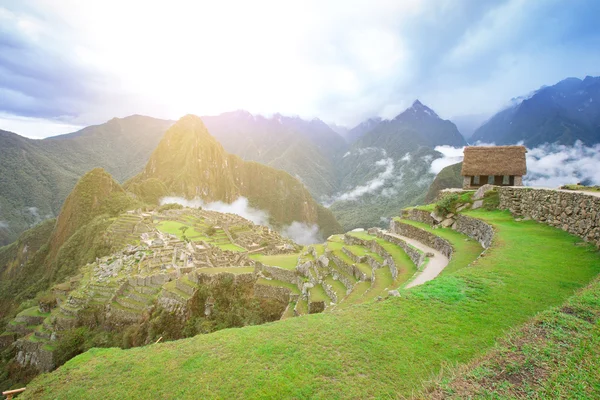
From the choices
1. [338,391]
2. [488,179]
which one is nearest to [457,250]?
[338,391]

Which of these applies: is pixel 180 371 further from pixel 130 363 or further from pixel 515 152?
pixel 515 152

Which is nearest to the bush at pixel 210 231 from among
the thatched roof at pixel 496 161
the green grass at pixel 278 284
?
the green grass at pixel 278 284

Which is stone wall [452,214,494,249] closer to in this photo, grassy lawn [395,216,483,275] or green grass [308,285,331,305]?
grassy lawn [395,216,483,275]

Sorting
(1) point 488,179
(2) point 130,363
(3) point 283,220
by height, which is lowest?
(3) point 283,220

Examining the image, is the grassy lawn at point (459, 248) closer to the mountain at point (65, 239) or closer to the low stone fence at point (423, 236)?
the low stone fence at point (423, 236)

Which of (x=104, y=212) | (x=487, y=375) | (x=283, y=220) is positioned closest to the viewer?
(x=487, y=375)

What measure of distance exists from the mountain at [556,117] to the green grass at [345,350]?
84192 mm

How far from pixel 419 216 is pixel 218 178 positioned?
147476mm

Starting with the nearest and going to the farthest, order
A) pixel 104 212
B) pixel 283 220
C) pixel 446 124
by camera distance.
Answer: pixel 104 212
pixel 283 220
pixel 446 124

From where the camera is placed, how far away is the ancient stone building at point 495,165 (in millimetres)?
22250

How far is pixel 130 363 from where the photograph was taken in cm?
583

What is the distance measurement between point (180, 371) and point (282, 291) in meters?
15.5

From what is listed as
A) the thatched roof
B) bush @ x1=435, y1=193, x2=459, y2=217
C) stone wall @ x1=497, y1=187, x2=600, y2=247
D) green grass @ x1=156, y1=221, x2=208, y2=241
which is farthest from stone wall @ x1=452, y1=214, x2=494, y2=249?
green grass @ x1=156, y1=221, x2=208, y2=241

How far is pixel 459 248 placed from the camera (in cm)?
1241
